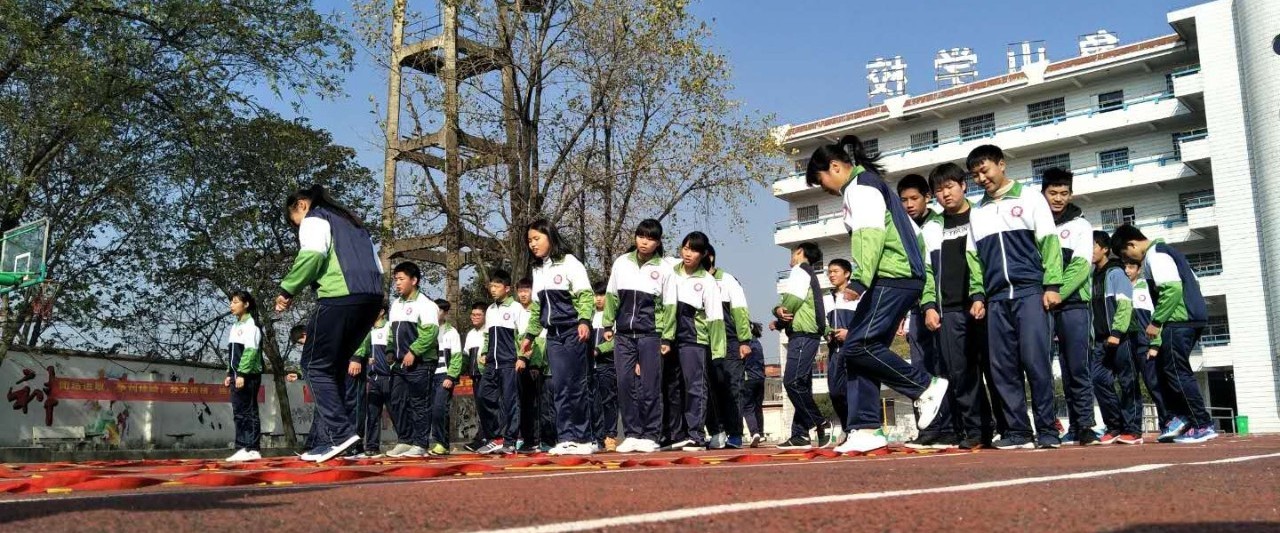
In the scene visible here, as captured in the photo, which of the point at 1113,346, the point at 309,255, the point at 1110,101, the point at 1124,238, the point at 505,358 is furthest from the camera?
the point at 1110,101

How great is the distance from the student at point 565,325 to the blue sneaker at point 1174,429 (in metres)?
4.79

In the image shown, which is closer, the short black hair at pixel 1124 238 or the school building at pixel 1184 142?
the short black hair at pixel 1124 238

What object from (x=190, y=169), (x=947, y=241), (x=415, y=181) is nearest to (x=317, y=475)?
(x=947, y=241)

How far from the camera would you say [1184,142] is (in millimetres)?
50781

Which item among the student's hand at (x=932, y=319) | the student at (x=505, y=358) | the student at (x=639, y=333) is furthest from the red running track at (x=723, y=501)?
the student at (x=505, y=358)

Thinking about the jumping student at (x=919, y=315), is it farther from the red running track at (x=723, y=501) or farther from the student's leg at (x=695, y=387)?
the red running track at (x=723, y=501)

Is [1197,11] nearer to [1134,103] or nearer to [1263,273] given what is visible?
[1134,103]

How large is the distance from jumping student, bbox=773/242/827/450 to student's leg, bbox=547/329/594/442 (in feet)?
7.42

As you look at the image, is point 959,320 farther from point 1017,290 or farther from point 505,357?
point 505,357

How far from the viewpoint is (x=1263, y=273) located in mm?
47719

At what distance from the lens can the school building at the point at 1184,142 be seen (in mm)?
47156

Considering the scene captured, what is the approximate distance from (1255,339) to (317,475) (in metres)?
50.1

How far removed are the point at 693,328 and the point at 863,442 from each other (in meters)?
3.60

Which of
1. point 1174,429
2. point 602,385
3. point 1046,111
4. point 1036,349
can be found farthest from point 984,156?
point 1046,111
